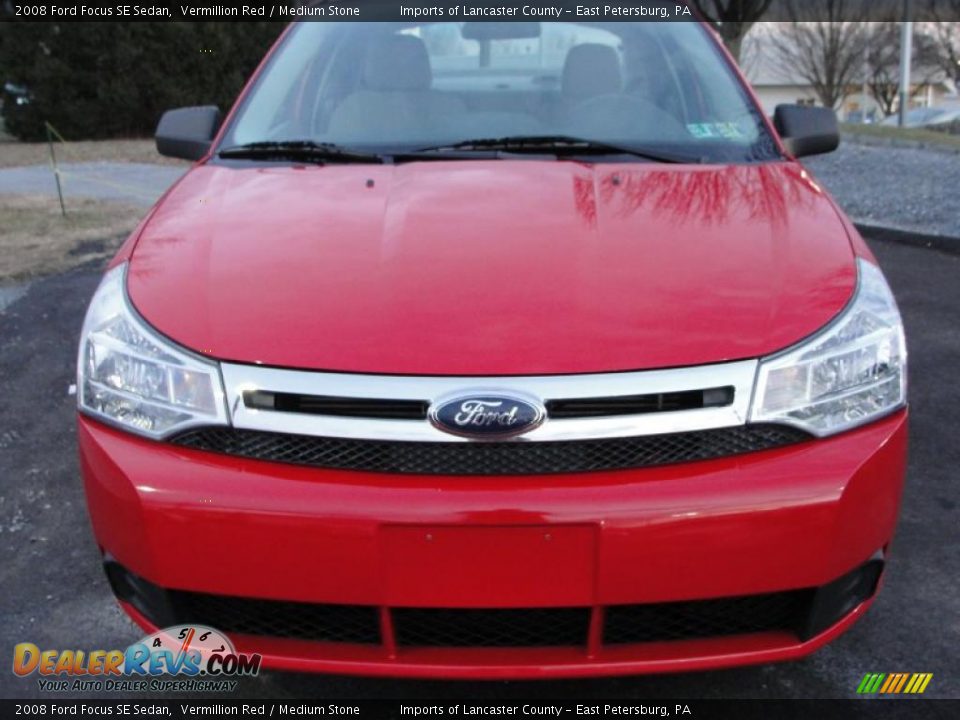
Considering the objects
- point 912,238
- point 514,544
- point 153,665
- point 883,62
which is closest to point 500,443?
point 514,544

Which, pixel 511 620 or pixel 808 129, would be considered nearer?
pixel 511 620

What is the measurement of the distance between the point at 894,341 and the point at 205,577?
1389mm

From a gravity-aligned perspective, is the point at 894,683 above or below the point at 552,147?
below

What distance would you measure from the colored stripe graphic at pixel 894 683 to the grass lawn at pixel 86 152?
12724 millimetres

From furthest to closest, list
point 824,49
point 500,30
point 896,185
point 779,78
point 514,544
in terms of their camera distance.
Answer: point 779,78 → point 824,49 → point 896,185 → point 500,30 → point 514,544

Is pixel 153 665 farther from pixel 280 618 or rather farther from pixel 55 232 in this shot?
pixel 55 232

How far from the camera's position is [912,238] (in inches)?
261

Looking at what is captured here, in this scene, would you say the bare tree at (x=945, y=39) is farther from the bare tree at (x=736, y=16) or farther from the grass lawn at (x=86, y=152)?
the grass lawn at (x=86, y=152)

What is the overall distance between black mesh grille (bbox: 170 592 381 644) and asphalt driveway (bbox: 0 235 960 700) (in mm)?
434

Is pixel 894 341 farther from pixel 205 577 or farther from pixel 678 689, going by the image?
pixel 205 577

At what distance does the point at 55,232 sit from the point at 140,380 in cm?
661

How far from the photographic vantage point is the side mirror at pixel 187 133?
3.00 meters

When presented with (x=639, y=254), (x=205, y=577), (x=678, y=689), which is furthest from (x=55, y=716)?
(x=639, y=254)

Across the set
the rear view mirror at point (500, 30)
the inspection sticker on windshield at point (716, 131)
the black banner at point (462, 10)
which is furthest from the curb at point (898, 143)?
the inspection sticker on windshield at point (716, 131)
